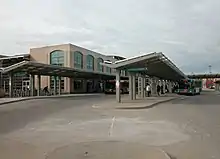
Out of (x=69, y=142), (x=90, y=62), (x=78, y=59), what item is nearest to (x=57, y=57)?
(x=78, y=59)

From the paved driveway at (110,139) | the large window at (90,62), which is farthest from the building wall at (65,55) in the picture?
the paved driveway at (110,139)

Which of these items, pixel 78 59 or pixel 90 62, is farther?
pixel 90 62

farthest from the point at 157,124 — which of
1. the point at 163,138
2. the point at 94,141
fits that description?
the point at 94,141

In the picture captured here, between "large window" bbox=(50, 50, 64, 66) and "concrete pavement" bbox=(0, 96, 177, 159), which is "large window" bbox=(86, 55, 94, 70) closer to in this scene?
"large window" bbox=(50, 50, 64, 66)

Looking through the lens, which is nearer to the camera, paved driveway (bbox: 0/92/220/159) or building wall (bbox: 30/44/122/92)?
paved driveway (bbox: 0/92/220/159)

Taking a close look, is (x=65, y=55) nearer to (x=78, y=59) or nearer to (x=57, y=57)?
(x=57, y=57)

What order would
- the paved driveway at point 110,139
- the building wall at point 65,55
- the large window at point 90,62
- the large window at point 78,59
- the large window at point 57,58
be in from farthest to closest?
the large window at point 90,62, the large window at point 78,59, the large window at point 57,58, the building wall at point 65,55, the paved driveway at point 110,139

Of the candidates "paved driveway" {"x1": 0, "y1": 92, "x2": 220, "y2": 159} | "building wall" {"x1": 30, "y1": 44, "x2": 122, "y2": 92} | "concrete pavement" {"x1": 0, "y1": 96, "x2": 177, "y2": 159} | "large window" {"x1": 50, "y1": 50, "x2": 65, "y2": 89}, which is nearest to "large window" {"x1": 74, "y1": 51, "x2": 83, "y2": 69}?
"building wall" {"x1": 30, "y1": 44, "x2": 122, "y2": 92}

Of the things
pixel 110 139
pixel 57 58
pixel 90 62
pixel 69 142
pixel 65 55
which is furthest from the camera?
pixel 90 62

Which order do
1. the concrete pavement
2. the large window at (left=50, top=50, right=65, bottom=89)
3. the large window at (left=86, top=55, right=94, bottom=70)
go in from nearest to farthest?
the concrete pavement, the large window at (left=50, top=50, right=65, bottom=89), the large window at (left=86, top=55, right=94, bottom=70)

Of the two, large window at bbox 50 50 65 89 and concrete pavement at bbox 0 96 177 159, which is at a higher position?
large window at bbox 50 50 65 89

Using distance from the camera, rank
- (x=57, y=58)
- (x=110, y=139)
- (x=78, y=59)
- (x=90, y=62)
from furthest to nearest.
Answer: (x=90, y=62) < (x=78, y=59) < (x=57, y=58) < (x=110, y=139)

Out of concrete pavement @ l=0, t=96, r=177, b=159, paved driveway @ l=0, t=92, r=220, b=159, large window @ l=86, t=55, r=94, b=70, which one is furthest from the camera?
large window @ l=86, t=55, r=94, b=70

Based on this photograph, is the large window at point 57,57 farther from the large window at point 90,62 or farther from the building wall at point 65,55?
the large window at point 90,62
